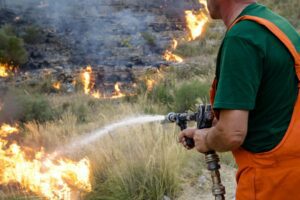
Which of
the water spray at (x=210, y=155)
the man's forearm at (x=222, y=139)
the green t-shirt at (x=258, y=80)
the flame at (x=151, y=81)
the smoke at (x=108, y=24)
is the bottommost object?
the smoke at (x=108, y=24)

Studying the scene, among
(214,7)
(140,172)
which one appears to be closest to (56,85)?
(140,172)

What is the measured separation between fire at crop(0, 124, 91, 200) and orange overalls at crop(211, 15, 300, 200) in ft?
9.37

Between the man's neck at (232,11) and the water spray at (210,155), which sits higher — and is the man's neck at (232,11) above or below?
above

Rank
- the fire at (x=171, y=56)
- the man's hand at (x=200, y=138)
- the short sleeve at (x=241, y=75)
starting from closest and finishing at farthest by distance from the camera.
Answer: the short sleeve at (x=241, y=75)
the man's hand at (x=200, y=138)
the fire at (x=171, y=56)

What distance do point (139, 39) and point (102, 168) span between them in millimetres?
23132

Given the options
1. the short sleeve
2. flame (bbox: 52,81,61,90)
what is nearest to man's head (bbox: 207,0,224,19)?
the short sleeve

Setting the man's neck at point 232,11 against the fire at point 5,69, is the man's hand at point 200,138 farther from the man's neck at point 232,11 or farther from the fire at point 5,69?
the fire at point 5,69

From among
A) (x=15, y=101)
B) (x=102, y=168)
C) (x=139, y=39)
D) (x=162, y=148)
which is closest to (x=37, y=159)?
(x=102, y=168)

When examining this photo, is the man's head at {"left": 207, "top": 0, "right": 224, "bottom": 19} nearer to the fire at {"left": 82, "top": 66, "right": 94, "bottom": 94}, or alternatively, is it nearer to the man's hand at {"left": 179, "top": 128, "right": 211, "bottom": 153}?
the man's hand at {"left": 179, "top": 128, "right": 211, "bottom": 153}

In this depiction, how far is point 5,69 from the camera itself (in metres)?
23.7

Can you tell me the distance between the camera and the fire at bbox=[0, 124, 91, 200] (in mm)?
4879

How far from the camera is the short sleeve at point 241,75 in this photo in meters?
1.94

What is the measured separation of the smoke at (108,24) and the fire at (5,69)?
115 inches

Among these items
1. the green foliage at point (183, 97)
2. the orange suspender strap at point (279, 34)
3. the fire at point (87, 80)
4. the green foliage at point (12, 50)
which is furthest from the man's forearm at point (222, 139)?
Answer: the green foliage at point (12, 50)
